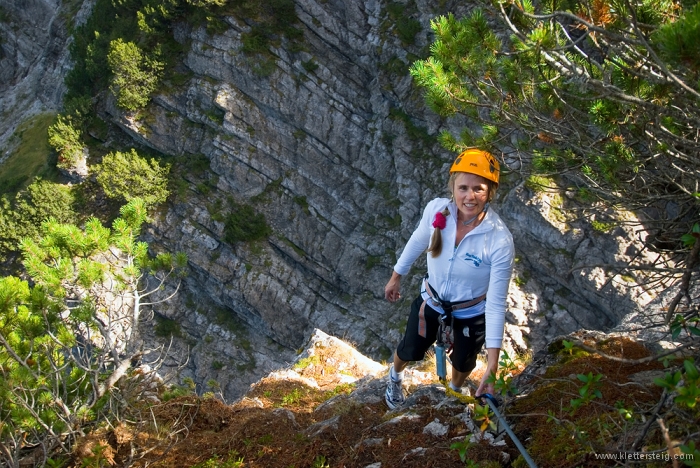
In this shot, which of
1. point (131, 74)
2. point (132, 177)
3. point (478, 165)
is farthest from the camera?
point (131, 74)

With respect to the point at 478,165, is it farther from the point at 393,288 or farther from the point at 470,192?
the point at 393,288

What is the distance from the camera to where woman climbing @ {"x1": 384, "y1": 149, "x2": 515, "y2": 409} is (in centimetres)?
338

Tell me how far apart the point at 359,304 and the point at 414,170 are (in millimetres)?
7957

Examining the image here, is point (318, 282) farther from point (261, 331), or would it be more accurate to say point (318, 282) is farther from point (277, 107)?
point (277, 107)

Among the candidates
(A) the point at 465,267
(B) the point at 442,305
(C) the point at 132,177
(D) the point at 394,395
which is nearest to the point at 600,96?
(A) the point at 465,267

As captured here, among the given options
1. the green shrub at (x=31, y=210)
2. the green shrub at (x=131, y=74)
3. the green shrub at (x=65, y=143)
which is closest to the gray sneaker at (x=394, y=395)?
the green shrub at (x=31, y=210)

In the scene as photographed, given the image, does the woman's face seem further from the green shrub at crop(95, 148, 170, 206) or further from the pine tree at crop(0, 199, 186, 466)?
the green shrub at crop(95, 148, 170, 206)

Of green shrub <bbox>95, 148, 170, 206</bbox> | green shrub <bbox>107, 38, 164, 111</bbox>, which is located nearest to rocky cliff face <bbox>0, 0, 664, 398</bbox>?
green shrub <bbox>107, 38, 164, 111</bbox>

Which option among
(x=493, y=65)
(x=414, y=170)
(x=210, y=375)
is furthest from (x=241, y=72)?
(x=493, y=65)

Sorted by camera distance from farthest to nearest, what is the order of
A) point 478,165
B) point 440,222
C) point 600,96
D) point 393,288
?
point 393,288 < point 440,222 < point 478,165 < point 600,96

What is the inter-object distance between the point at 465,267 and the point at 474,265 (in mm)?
73

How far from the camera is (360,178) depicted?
27.2 metres

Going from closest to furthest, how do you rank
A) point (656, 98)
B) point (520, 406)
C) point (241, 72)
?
point (656, 98)
point (520, 406)
point (241, 72)

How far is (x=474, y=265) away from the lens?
3605 mm
